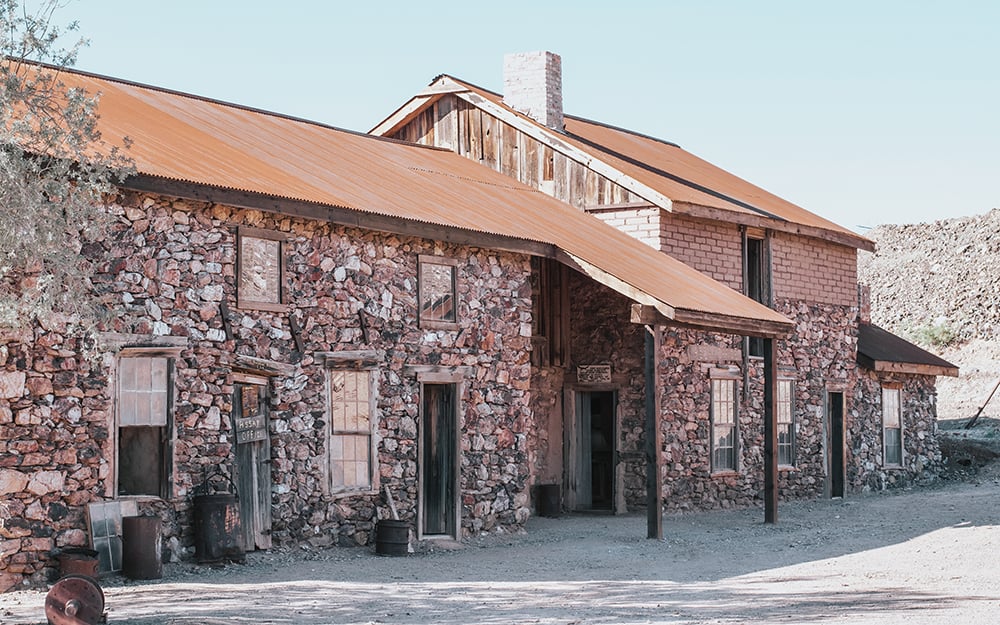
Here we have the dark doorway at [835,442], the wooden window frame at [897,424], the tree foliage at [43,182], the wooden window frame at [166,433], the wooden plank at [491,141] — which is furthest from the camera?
the wooden window frame at [897,424]

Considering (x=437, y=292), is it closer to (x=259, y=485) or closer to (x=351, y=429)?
(x=351, y=429)

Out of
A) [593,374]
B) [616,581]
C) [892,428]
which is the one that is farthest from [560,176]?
[616,581]

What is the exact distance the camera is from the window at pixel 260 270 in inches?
578

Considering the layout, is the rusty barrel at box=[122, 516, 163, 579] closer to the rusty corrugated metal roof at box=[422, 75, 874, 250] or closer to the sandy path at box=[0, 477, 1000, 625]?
the sandy path at box=[0, 477, 1000, 625]

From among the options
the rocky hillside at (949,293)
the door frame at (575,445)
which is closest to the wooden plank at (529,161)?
the door frame at (575,445)

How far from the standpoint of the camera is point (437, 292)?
1736 centimetres

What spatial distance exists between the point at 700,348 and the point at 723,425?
58.2 inches

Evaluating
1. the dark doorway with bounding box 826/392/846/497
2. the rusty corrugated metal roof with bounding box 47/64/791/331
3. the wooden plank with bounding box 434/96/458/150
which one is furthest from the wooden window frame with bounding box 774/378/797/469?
the wooden plank with bounding box 434/96/458/150

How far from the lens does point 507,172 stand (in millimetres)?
24672

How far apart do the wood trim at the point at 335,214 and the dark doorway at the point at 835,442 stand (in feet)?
34.7

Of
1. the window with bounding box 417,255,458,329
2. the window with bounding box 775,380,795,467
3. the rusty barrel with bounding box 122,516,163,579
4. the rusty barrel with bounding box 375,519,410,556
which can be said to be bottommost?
the rusty barrel with bounding box 375,519,410,556

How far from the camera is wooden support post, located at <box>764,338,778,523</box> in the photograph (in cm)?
2006

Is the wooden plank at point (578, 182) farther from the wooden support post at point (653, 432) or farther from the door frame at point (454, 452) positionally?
the door frame at point (454, 452)

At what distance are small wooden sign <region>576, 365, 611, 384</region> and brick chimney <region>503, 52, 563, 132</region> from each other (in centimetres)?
524
